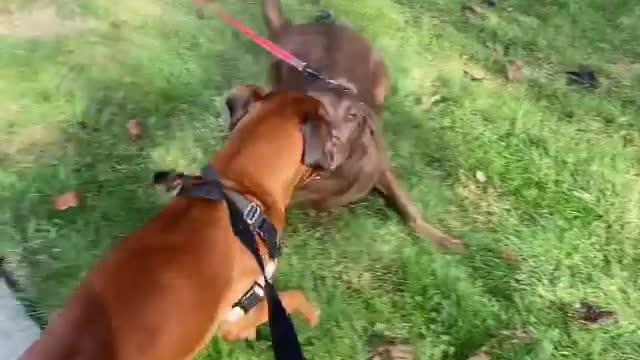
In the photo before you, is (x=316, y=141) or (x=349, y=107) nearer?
(x=316, y=141)

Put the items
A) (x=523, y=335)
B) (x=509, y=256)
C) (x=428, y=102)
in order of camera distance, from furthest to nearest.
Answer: (x=428, y=102), (x=509, y=256), (x=523, y=335)

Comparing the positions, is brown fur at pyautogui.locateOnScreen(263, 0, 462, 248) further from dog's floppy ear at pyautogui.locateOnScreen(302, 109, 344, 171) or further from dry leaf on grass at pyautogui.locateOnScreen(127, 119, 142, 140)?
dry leaf on grass at pyautogui.locateOnScreen(127, 119, 142, 140)

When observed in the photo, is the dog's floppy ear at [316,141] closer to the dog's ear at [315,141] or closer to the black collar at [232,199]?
the dog's ear at [315,141]

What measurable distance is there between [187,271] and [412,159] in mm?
2040

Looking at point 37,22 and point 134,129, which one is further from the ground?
point 37,22

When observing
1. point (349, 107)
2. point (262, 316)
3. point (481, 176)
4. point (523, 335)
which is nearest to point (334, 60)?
point (349, 107)

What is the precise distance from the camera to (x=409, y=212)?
4.25m

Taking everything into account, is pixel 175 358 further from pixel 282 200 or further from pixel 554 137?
pixel 554 137

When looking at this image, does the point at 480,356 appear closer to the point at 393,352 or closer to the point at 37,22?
the point at 393,352

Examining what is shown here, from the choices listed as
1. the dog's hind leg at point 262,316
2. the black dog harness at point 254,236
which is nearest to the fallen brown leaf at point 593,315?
the dog's hind leg at point 262,316

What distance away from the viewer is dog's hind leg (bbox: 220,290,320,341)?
3.46 m

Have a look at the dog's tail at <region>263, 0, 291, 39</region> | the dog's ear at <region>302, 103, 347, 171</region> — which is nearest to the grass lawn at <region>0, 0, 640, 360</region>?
the dog's tail at <region>263, 0, 291, 39</region>

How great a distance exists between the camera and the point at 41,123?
4555mm

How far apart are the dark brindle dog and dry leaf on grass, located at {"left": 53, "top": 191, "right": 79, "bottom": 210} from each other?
3.48 feet
